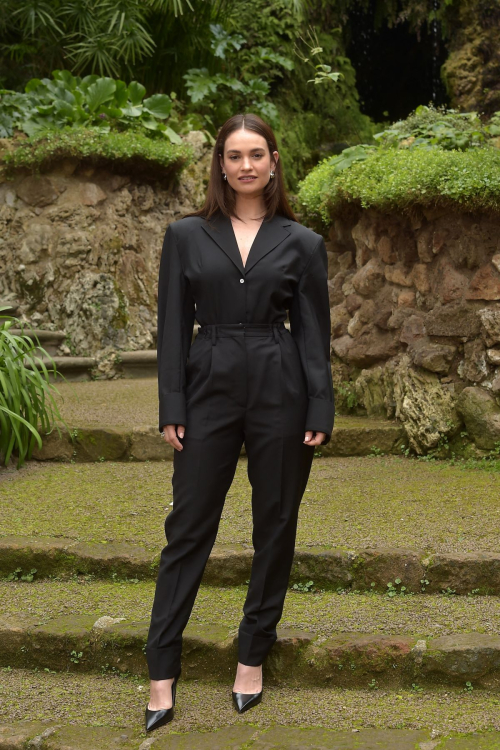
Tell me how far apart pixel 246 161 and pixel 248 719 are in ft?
5.39

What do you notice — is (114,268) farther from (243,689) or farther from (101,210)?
(243,689)

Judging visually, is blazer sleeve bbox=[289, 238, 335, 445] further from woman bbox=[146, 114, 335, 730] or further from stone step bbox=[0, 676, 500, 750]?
stone step bbox=[0, 676, 500, 750]

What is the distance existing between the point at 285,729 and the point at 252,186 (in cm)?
158

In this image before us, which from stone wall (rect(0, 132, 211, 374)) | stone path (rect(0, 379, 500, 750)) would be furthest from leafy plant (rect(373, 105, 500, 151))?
stone wall (rect(0, 132, 211, 374))

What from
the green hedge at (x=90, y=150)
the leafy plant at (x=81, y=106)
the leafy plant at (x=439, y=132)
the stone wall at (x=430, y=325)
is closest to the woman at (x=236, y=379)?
the stone wall at (x=430, y=325)

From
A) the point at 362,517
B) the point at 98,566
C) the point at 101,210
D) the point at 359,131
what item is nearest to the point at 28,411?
the point at 98,566

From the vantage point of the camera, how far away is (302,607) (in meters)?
3.07

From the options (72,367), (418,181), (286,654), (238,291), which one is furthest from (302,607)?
(72,367)

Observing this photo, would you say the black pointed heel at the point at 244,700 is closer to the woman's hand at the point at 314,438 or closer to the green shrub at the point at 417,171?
the woman's hand at the point at 314,438

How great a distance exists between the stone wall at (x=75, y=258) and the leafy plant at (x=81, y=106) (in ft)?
1.65

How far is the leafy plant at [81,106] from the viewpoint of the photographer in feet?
23.7

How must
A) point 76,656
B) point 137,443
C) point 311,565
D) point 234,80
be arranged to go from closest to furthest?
point 76,656 < point 311,565 < point 137,443 < point 234,80

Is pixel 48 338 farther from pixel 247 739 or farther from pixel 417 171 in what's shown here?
pixel 247 739

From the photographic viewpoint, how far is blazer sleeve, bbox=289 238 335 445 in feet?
8.09
